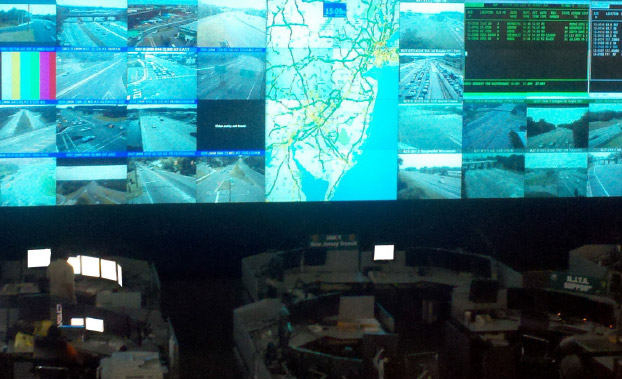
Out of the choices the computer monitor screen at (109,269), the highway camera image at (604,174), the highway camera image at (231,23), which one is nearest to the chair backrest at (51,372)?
the computer monitor screen at (109,269)

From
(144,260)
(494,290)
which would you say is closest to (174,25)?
(144,260)

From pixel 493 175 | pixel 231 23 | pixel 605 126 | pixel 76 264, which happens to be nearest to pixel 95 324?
pixel 76 264

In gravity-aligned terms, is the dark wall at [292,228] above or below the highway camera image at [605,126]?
below

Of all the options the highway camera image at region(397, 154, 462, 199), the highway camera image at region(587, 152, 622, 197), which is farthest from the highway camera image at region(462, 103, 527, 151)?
the highway camera image at region(587, 152, 622, 197)

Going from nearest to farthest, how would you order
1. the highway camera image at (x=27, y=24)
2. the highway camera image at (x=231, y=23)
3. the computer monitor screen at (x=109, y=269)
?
the computer monitor screen at (x=109, y=269)
the highway camera image at (x=27, y=24)
the highway camera image at (x=231, y=23)

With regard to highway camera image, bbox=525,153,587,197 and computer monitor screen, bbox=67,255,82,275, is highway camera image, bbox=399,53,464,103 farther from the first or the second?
computer monitor screen, bbox=67,255,82,275

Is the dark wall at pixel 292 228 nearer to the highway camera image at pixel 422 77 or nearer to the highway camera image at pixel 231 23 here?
the highway camera image at pixel 422 77
